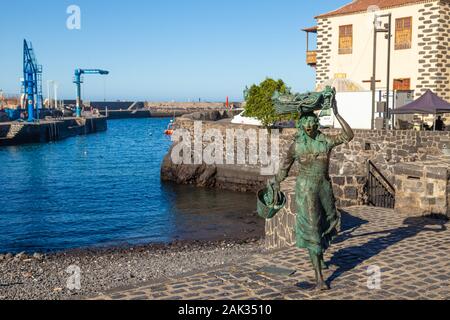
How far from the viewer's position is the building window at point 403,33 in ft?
89.8

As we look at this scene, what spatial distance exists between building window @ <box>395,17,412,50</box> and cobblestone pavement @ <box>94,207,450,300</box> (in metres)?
20.1

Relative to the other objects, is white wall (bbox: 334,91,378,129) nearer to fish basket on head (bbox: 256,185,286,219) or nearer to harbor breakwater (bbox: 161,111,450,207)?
harbor breakwater (bbox: 161,111,450,207)

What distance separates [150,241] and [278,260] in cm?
1171

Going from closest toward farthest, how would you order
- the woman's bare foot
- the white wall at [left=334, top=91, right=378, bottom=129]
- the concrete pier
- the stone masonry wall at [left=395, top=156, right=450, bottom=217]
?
the woman's bare foot → the stone masonry wall at [left=395, top=156, right=450, bottom=217] → the white wall at [left=334, top=91, right=378, bottom=129] → the concrete pier

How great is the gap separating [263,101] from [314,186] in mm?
24159

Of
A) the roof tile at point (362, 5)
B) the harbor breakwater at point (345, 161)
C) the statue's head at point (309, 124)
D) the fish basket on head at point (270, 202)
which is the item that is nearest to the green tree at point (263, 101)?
the harbor breakwater at point (345, 161)

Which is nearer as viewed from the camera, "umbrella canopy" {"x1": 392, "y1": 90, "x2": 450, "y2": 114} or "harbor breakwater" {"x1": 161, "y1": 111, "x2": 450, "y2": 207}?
"harbor breakwater" {"x1": 161, "y1": 111, "x2": 450, "y2": 207}

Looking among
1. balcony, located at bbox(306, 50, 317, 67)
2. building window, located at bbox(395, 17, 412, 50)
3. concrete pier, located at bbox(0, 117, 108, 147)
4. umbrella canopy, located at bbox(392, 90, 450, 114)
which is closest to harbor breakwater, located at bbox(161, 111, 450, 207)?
umbrella canopy, located at bbox(392, 90, 450, 114)

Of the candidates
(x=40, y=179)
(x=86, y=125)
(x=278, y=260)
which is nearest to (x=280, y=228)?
(x=278, y=260)

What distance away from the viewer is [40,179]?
123 feet

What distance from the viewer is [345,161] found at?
2503 cm

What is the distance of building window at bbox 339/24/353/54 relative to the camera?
99.6 feet

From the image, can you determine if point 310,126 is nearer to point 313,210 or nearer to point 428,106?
point 313,210

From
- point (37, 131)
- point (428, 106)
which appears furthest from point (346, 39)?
point (37, 131)
